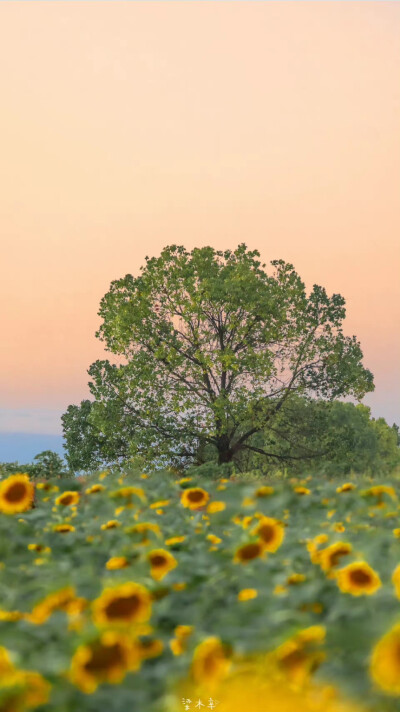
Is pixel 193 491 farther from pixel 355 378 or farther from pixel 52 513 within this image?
pixel 355 378

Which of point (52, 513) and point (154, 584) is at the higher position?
point (52, 513)

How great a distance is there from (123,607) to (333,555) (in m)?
1.45

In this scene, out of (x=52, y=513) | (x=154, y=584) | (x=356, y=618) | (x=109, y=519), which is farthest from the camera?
(x=52, y=513)

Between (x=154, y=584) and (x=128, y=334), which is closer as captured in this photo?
(x=154, y=584)

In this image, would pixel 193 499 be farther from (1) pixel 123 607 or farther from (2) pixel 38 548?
(1) pixel 123 607

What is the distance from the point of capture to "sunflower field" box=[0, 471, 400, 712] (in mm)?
2783

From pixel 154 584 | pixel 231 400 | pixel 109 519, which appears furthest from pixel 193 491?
pixel 231 400

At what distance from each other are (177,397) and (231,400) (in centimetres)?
186

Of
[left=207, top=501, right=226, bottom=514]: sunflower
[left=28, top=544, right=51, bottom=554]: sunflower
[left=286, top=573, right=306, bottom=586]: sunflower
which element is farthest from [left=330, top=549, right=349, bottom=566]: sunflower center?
[left=28, top=544, right=51, bottom=554]: sunflower

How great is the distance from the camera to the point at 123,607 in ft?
11.3

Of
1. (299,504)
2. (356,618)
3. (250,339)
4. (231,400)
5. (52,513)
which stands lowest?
(356,618)

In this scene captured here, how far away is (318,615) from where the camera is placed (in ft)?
12.3

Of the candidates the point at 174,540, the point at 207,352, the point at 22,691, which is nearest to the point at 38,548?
the point at 174,540

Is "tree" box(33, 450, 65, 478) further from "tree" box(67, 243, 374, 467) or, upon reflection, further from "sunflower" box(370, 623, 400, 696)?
"sunflower" box(370, 623, 400, 696)
